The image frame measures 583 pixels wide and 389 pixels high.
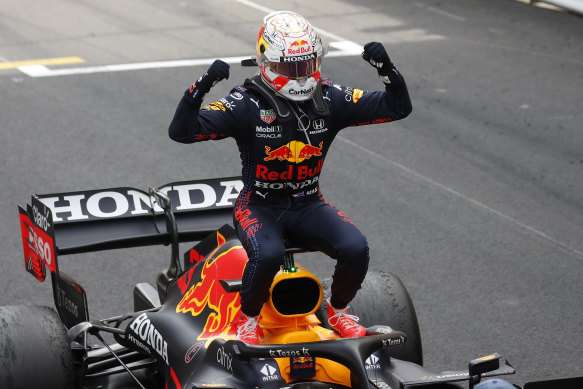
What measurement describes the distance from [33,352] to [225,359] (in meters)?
1.10

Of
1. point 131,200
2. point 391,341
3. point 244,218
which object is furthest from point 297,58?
point 131,200

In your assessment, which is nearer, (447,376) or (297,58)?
(447,376)

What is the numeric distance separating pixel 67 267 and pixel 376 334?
385cm

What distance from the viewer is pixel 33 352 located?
5.68 metres

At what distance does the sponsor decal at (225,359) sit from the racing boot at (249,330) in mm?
117

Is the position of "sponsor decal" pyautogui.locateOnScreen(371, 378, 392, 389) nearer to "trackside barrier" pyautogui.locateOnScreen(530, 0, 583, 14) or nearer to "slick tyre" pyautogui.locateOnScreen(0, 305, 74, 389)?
"slick tyre" pyautogui.locateOnScreen(0, 305, 74, 389)

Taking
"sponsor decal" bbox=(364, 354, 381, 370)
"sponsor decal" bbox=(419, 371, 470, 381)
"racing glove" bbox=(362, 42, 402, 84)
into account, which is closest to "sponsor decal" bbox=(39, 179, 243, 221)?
"racing glove" bbox=(362, 42, 402, 84)

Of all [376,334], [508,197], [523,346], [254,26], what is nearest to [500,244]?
[508,197]

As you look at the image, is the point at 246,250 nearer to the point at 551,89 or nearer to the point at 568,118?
the point at 568,118

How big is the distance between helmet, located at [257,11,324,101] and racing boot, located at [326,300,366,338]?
1080 millimetres

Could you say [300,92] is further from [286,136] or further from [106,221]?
[106,221]

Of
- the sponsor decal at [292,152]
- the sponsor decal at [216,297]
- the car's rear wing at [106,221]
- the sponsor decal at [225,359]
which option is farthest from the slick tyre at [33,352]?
the sponsor decal at [292,152]

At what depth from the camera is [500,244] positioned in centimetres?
910

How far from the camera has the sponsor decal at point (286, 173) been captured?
543 centimetres
